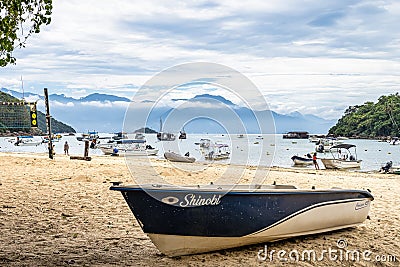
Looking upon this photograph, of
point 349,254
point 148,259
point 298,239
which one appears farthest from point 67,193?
point 349,254

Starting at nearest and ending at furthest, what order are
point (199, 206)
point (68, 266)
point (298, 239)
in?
point (68, 266) → point (199, 206) → point (298, 239)

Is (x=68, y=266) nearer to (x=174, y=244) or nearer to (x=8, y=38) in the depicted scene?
(x=174, y=244)

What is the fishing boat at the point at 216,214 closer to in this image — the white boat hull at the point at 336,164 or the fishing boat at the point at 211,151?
the fishing boat at the point at 211,151

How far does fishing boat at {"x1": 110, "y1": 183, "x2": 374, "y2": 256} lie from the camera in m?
6.21

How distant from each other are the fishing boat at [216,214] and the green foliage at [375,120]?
81.5m

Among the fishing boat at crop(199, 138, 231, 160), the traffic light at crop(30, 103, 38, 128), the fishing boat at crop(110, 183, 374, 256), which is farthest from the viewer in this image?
the fishing boat at crop(199, 138, 231, 160)

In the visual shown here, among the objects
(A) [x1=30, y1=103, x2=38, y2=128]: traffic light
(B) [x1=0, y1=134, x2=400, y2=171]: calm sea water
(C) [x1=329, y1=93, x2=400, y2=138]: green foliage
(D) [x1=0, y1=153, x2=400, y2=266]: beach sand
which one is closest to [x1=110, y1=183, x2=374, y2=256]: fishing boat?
(D) [x1=0, y1=153, x2=400, y2=266]: beach sand

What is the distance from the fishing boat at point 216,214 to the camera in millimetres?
6207

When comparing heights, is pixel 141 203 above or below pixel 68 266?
above

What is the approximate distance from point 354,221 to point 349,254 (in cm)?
104

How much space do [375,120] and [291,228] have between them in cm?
8602

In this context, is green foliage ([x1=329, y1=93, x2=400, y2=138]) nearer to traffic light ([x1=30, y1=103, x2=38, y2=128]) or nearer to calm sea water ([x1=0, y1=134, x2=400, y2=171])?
calm sea water ([x1=0, y1=134, x2=400, y2=171])

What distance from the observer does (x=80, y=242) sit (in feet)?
23.4


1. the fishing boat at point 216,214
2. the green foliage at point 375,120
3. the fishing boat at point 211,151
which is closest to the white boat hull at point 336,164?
the fishing boat at point 211,151
